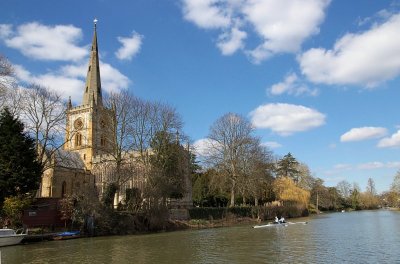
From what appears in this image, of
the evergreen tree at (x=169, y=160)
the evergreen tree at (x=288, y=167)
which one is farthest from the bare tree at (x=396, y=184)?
the evergreen tree at (x=169, y=160)

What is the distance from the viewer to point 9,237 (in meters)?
26.8

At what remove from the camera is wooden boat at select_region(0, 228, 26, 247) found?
26427 mm

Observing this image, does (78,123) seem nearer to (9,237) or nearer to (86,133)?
(86,133)

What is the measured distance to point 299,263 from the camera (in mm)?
18328

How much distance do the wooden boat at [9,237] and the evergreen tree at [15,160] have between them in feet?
15.0

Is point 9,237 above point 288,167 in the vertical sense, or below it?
below

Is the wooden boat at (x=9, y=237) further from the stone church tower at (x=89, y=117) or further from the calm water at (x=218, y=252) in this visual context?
the stone church tower at (x=89, y=117)

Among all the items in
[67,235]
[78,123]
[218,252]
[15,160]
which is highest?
[78,123]

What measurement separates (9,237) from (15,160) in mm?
6693

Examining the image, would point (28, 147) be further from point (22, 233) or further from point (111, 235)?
point (111, 235)

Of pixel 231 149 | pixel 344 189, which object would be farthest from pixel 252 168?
pixel 344 189

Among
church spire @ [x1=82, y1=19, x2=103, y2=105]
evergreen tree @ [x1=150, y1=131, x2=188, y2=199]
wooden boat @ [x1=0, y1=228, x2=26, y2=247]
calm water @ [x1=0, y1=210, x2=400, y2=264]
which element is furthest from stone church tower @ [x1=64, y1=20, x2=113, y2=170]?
calm water @ [x1=0, y1=210, x2=400, y2=264]

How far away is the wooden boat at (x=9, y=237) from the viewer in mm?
26427

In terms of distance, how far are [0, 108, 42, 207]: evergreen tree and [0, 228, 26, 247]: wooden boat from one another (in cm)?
458
